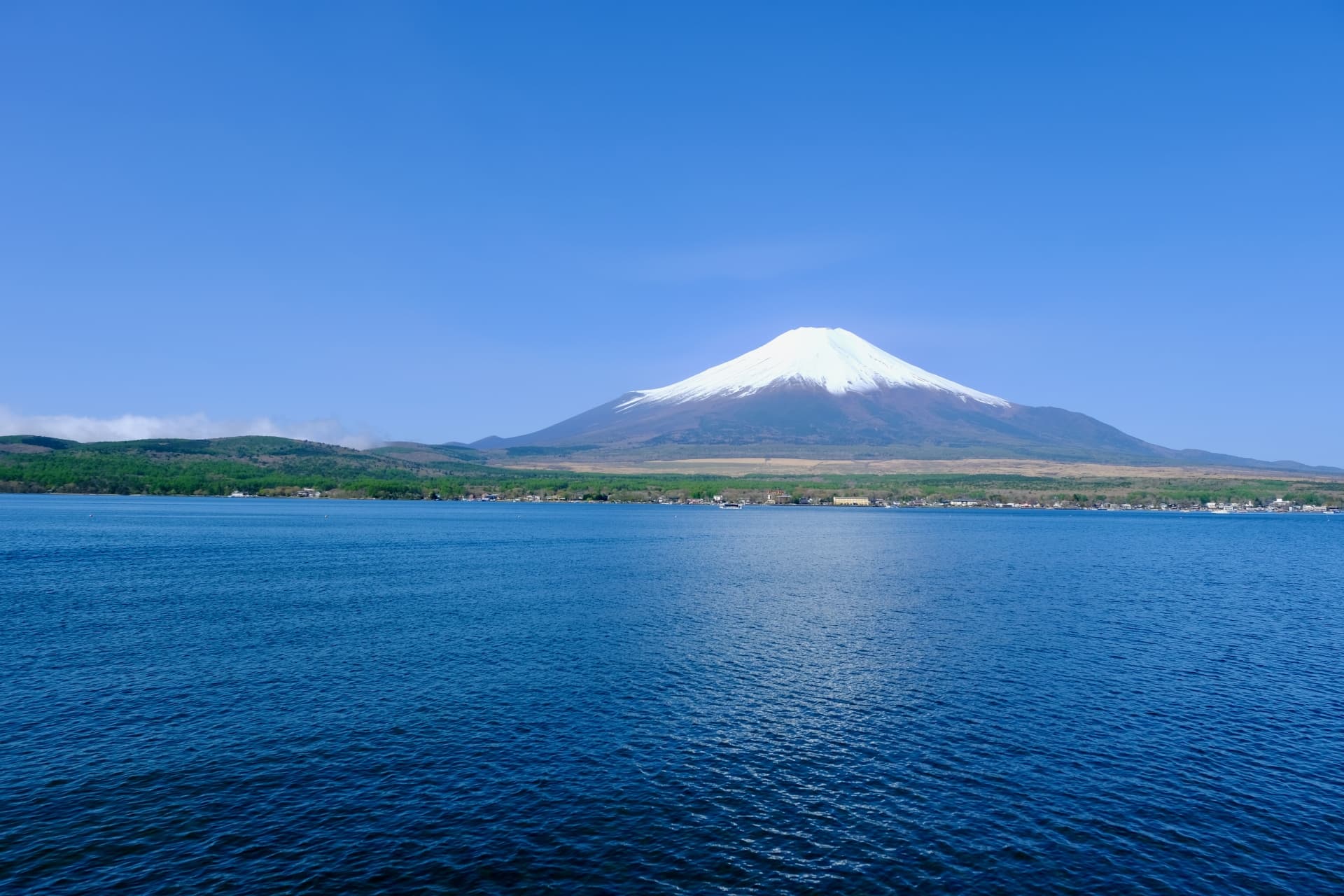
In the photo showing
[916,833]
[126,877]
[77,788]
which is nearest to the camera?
[126,877]

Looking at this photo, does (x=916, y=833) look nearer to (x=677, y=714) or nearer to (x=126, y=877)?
(x=677, y=714)

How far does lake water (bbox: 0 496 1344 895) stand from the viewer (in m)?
17.2

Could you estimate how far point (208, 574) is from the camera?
59.8 m

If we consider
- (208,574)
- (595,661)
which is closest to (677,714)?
(595,661)

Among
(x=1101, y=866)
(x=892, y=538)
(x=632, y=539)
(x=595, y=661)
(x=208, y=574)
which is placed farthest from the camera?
(x=892, y=538)

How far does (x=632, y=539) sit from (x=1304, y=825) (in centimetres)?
8525

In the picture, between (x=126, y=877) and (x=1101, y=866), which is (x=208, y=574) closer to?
(x=126, y=877)

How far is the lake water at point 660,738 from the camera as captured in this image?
17172mm

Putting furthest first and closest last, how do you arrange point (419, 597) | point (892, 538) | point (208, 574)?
point (892, 538), point (208, 574), point (419, 597)

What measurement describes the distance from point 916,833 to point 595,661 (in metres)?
18.3

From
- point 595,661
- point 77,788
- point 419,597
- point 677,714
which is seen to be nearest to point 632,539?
point 419,597

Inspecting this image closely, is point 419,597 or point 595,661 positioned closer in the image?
point 595,661

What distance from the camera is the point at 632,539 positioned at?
102 m

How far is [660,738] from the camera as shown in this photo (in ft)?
80.9
